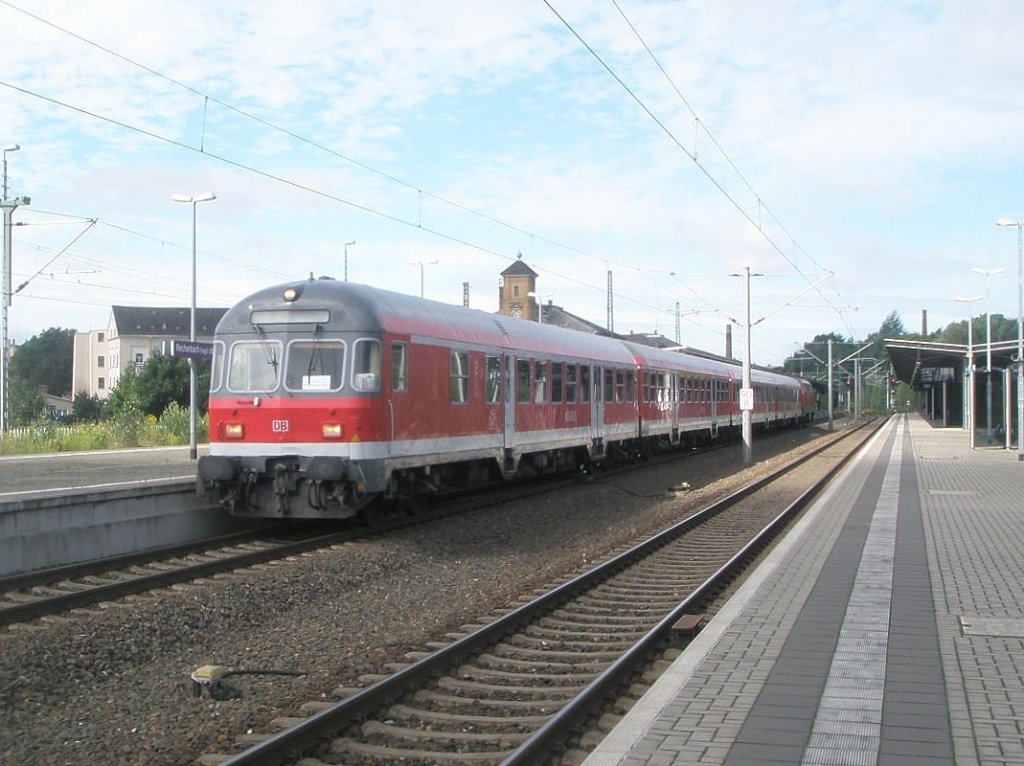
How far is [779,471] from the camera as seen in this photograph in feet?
83.9

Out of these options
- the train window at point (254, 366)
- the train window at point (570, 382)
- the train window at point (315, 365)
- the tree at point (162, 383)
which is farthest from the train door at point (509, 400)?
the tree at point (162, 383)

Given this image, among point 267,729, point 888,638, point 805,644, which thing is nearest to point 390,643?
point 267,729

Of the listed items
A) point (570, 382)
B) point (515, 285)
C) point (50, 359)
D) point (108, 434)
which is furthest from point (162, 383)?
point (50, 359)

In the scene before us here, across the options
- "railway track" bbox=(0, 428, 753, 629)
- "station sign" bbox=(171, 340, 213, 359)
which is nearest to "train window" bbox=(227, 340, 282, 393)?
"railway track" bbox=(0, 428, 753, 629)

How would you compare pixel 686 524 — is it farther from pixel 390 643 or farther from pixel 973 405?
pixel 973 405

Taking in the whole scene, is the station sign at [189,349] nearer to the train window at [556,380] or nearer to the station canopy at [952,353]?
the train window at [556,380]

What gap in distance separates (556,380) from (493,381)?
344cm

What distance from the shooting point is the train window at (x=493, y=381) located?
17.0 metres

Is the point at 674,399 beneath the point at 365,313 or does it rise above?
beneath

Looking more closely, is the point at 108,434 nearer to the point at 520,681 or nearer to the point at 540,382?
the point at 540,382

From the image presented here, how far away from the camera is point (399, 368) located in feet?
45.6

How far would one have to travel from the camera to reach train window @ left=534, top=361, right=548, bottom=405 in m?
19.4

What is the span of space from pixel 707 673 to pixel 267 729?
263 cm

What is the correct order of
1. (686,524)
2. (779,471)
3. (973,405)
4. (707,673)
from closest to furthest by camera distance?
(707,673)
(686,524)
(779,471)
(973,405)
